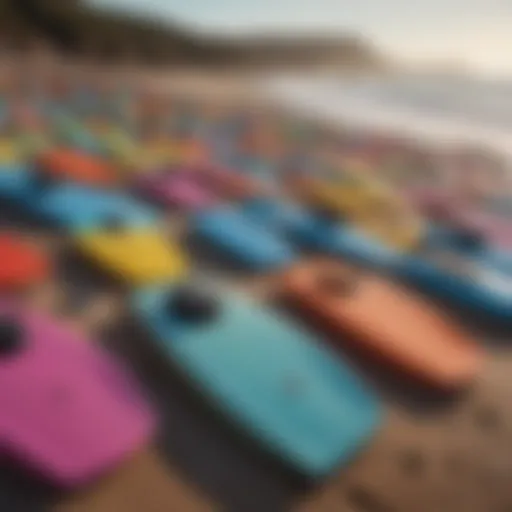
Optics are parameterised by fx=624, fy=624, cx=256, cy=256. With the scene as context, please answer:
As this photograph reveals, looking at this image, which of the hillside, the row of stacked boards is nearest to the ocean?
the hillside

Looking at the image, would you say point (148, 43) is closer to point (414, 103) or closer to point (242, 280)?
point (414, 103)

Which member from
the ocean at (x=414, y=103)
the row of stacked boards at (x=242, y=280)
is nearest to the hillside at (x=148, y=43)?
Result: the ocean at (x=414, y=103)

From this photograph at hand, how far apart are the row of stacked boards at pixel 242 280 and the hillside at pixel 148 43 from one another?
0.31 metres

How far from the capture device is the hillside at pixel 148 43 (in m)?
1.73

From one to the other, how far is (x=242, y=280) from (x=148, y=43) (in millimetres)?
1403

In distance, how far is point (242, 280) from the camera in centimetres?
91

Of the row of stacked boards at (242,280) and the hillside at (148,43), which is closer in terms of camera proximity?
the row of stacked boards at (242,280)

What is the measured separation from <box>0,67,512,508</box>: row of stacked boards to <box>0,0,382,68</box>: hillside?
315mm

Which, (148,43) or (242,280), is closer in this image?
(242,280)

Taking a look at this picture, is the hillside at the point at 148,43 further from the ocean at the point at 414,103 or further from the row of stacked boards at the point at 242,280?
the row of stacked boards at the point at 242,280

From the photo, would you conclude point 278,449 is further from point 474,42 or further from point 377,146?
point 377,146

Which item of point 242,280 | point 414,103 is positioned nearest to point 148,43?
point 414,103

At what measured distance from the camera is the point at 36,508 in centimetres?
49

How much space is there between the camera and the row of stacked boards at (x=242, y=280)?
1.91 feet
